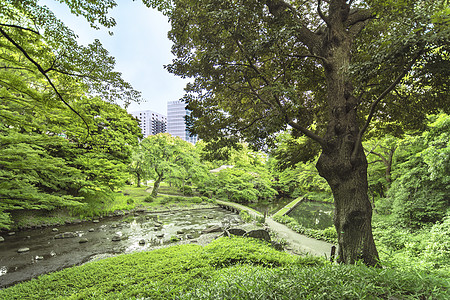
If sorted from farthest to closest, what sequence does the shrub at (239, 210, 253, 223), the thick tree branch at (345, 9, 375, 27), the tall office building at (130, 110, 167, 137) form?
the tall office building at (130, 110, 167, 137)
the shrub at (239, 210, 253, 223)
the thick tree branch at (345, 9, 375, 27)

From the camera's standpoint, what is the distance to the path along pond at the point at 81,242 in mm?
5775

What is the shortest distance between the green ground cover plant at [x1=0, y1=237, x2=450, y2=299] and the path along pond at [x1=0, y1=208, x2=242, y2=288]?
2.20 m

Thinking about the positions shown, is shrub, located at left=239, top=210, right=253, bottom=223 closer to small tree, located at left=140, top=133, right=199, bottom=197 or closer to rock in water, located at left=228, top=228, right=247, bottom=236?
rock in water, located at left=228, top=228, right=247, bottom=236

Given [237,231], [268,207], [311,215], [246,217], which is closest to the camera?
[237,231]

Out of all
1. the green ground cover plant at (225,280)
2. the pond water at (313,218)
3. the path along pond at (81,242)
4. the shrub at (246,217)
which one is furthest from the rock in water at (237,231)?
the pond water at (313,218)

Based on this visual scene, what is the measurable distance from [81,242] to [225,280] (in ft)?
27.9

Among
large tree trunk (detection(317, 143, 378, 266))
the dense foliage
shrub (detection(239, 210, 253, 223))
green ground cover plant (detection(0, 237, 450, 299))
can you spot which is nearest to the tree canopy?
large tree trunk (detection(317, 143, 378, 266))

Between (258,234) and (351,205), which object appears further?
(258,234)

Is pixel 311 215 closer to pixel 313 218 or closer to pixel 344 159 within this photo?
pixel 313 218

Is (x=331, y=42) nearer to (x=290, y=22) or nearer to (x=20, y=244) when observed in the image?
(x=290, y=22)

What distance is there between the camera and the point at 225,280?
113 inches

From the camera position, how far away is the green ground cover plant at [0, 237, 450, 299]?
86.7 inches

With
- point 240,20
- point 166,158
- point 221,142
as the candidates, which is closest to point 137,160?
point 166,158

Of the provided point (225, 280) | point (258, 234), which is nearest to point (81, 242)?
point (258, 234)
